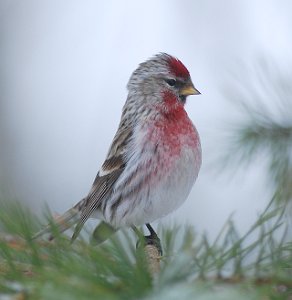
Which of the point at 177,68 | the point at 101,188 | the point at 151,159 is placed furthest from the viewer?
the point at 177,68

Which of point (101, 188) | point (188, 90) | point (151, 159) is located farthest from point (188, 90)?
point (101, 188)

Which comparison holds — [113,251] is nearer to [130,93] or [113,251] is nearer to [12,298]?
[12,298]

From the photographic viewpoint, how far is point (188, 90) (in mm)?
2830

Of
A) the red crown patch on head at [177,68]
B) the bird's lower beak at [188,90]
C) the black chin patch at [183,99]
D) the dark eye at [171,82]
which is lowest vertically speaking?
the black chin patch at [183,99]

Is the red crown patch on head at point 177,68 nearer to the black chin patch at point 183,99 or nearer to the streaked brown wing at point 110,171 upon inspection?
the black chin patch at point 183,99

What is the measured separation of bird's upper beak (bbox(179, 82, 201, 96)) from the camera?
9.22 feet

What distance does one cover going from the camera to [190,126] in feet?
8.87

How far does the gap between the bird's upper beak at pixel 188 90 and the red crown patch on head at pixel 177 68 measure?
4cm

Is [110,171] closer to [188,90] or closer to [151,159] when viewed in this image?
[151,159]

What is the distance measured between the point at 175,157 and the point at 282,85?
1.91 feet

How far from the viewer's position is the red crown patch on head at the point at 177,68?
113 inches

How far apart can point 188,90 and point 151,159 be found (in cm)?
38

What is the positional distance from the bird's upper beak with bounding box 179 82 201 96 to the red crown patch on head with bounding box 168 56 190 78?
0.04 metres

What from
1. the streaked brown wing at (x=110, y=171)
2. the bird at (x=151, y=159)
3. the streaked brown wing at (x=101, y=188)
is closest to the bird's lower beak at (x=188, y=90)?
the bird at (x=151, y=159)
